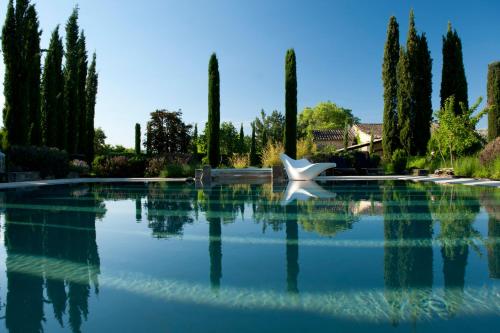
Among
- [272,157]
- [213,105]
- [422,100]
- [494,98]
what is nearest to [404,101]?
[422,100]

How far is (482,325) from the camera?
1.74 m

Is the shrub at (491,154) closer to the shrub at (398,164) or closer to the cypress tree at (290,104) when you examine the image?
the shrub at (398,164)

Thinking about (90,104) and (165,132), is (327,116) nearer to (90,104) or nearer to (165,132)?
(165,132)

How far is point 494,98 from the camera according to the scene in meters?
17.9

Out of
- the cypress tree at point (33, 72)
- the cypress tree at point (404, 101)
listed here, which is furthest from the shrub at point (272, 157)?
the cypress tree at point (33, 72)

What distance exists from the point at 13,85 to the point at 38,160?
3204mm

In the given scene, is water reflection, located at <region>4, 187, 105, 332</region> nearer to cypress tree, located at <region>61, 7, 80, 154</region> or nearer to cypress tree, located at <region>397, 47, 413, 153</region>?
cypress tree, located at <region>61, 7, 80, 154</region>

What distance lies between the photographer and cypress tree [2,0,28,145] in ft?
46.8

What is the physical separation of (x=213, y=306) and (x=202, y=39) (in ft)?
43.4

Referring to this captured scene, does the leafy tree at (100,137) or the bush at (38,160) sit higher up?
the leafy tree at (100,137)

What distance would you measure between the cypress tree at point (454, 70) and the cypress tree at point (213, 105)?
37.5ft

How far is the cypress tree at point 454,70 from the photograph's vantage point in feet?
60.3

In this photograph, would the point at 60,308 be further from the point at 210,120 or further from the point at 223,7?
the point at 210,120

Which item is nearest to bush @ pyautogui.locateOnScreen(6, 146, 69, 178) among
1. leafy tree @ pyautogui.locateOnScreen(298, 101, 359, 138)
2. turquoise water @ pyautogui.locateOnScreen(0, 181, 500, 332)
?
turquoise water @ pyautogui.locateOnScreen(0, 181, 500, 332)
